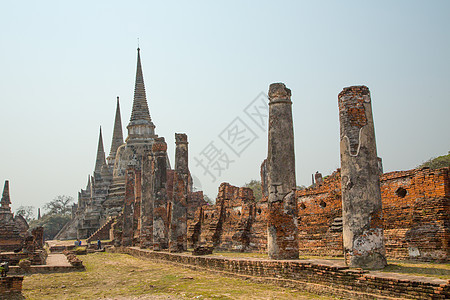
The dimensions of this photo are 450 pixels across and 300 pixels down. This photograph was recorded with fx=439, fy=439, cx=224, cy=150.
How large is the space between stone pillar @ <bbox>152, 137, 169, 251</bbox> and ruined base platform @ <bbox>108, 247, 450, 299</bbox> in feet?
24.1

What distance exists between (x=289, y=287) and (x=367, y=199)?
2.23 meters

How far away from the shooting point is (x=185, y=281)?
10.2m

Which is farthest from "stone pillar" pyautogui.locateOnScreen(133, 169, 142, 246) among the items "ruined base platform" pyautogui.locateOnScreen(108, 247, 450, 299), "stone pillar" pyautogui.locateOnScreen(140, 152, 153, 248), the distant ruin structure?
"ruined base platform" pyautogui.locateOnScreen(108, 247, 450, 299)

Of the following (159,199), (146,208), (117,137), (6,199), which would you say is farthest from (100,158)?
(159,199)

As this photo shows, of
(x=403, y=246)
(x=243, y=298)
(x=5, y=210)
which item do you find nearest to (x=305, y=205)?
(x=403, y=246)

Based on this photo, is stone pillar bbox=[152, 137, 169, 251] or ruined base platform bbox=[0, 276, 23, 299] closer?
ruined base platform bbox=[0, 276, 23, 299]

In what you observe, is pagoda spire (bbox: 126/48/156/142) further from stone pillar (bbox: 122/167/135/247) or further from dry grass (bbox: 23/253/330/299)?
dry grass (bbox: 23/253/330/299)

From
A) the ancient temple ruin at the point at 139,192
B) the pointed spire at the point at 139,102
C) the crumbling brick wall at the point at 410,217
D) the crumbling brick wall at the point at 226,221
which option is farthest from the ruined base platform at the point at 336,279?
the pointed spire at the point at 139,102

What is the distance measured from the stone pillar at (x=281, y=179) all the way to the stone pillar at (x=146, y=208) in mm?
10877

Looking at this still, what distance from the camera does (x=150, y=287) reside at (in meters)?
9.53

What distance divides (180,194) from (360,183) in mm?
9845

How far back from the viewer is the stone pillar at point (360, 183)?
7.99 m

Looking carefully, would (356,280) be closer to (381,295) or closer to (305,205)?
(381,295)

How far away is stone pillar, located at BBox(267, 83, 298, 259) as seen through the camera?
9922mm
